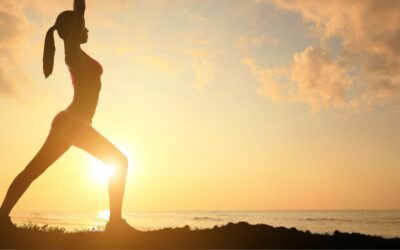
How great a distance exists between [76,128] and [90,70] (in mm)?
801

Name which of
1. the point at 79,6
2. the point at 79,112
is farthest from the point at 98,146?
the point at 79,6

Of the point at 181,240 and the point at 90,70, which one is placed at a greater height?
the point at 90,70

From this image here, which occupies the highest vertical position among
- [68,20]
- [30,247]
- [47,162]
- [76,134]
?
[68,20]

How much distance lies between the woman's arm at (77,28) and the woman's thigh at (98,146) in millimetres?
1082

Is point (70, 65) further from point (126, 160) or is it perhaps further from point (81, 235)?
point (81, 235)

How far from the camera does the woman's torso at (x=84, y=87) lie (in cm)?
534

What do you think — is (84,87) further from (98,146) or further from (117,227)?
(117,227)

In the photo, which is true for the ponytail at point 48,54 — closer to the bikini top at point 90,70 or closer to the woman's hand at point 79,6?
the bikini top at point 90,70

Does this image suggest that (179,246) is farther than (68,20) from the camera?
No

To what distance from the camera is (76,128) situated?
17.4 feet

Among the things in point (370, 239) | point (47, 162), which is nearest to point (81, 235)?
point (47, 162)

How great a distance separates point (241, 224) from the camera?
265 inches

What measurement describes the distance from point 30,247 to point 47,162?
1.04 meters

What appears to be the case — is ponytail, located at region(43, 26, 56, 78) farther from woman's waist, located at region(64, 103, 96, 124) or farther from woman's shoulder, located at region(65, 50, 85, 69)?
woman's waist, located at region(64, 103, 96, 124)
